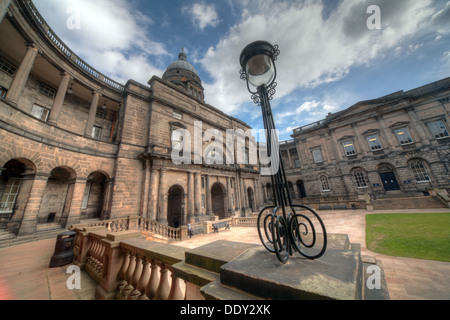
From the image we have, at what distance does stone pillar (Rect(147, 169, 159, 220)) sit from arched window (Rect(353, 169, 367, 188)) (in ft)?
74.5

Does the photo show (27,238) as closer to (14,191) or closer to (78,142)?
(14,191)

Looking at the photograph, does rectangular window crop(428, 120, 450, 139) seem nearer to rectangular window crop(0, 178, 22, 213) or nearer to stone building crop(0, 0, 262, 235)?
stone building crop(0, 0, 262, 235)

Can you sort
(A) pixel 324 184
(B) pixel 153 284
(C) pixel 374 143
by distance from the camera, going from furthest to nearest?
(A) pixel 324 184
(C) pixel 374 143
(B) pixel 153 284

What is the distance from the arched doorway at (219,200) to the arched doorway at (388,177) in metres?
18.4

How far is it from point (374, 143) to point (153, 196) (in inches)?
991

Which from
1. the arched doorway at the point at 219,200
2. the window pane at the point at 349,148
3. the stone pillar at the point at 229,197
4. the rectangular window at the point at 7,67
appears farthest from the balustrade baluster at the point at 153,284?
the window pane at the point at 349,148

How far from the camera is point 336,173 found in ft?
67.7

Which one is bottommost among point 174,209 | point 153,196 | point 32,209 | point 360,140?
point 174,209

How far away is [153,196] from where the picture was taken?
10.9m

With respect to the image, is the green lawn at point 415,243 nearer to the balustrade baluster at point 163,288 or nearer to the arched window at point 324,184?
the balustrade baluster at point 163,288

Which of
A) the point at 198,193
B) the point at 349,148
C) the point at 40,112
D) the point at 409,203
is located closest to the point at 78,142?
the point at 40,112

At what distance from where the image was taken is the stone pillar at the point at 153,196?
1050 centimetres
